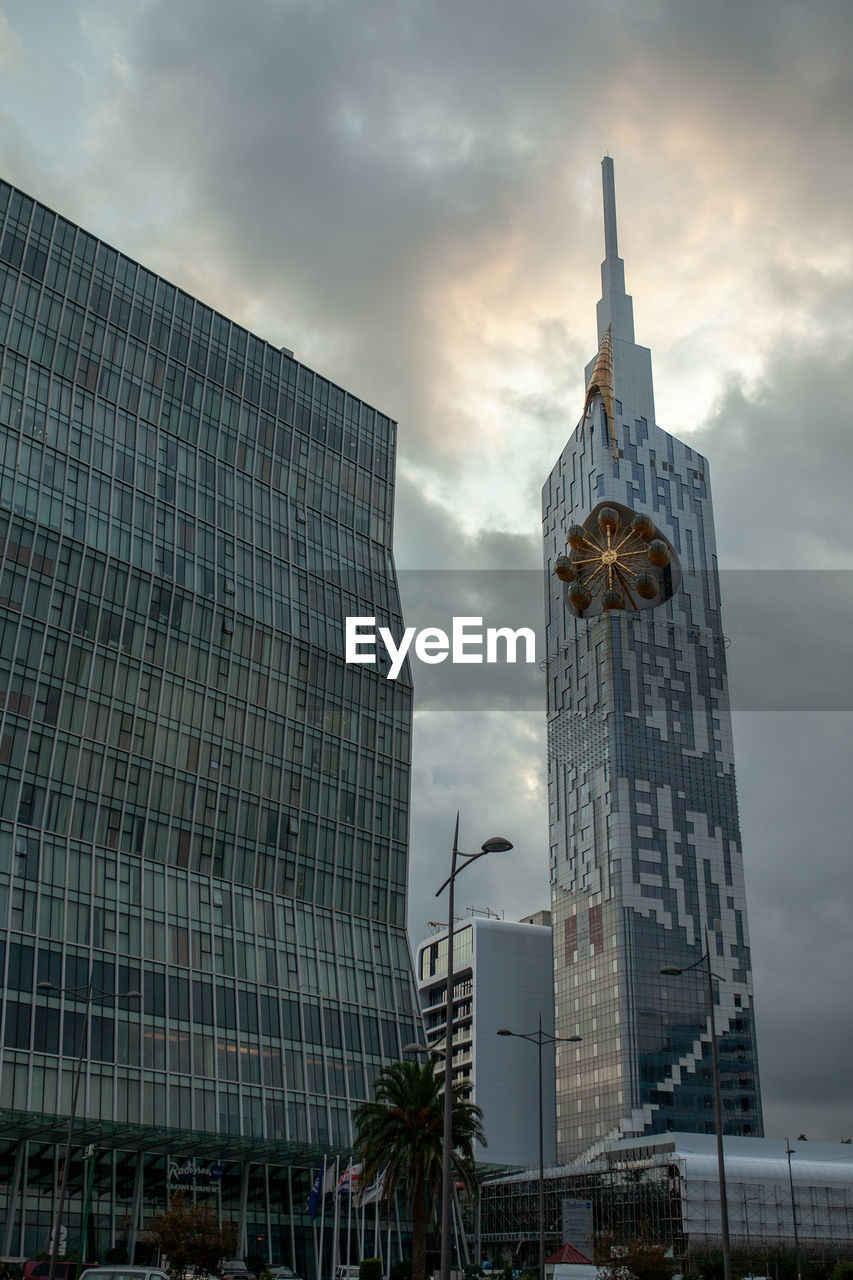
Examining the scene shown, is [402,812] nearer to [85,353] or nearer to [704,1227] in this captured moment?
[85,353]

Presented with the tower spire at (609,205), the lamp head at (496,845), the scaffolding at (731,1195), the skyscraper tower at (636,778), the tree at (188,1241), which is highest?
the tower spire at (609,205)

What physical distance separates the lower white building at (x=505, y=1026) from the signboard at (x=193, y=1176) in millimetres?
81908

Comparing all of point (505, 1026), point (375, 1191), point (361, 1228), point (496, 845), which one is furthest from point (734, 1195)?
point (496, 845)

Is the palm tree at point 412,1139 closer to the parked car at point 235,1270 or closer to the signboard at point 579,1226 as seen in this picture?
the parked car at point 235,1270

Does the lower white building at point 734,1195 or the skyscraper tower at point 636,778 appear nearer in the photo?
the lower white building at point 734,1195

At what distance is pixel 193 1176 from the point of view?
66250mm

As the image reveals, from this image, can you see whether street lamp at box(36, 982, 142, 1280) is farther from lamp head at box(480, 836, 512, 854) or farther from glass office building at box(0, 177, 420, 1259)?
lamp head at box(480, 836, 512, 854)

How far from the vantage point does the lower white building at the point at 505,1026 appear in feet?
497

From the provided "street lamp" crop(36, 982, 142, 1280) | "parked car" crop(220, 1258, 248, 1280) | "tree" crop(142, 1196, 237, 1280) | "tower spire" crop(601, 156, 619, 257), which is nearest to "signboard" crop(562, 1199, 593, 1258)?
"parked car" crop(220, 1258, 248, 1280)

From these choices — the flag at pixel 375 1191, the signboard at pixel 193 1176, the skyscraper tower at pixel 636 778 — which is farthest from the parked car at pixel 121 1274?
the skyscraper tower at pixel 636 778

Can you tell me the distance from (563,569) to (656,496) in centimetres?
1567

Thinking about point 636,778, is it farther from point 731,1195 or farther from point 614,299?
point 614,299

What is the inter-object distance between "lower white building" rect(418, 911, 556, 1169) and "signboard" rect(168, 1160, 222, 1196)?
81.9 metres

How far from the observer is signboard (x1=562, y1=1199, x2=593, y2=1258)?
188 feet
